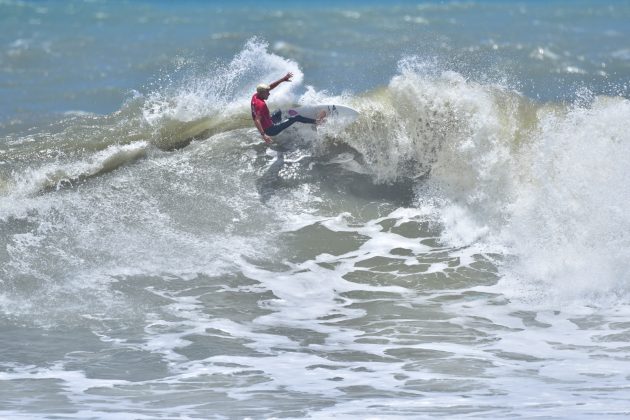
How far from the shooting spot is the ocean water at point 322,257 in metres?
8.18

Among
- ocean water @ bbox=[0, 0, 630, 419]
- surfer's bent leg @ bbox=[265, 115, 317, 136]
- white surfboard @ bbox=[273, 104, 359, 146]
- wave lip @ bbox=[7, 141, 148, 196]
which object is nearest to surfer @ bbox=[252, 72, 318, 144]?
surfer's bent leg @ bbox=[265, 115, 317, 136]

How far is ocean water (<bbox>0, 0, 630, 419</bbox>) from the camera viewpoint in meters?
8.18

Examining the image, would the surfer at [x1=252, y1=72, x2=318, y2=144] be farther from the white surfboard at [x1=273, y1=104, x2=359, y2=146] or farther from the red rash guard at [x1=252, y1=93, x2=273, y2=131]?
the white surfboard at [x1=273, y1=104, x2=359, y2=146]

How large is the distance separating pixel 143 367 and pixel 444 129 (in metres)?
6.23

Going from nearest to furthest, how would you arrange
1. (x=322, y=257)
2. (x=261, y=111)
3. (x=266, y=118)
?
(x=322, y=257) < (x=261, y=111) < (x=266, y=118)

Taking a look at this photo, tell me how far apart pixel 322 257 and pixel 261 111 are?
99.6 inches

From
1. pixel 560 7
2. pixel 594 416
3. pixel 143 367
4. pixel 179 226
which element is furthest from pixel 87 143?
pixel 560 7

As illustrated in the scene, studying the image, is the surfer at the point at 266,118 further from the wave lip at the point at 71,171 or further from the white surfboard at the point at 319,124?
the wave lip at the point at 71,171

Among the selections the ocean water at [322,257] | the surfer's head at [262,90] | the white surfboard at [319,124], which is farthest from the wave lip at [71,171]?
the white surfboard at [319,124]

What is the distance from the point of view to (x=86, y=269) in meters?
10.9

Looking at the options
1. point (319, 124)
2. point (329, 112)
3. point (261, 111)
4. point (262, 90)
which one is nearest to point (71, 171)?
point (261, 111)

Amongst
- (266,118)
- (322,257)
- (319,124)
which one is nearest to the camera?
(322,257)

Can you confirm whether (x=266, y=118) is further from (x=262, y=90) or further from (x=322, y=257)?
(x=322, y=257)

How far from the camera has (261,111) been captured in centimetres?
1307
